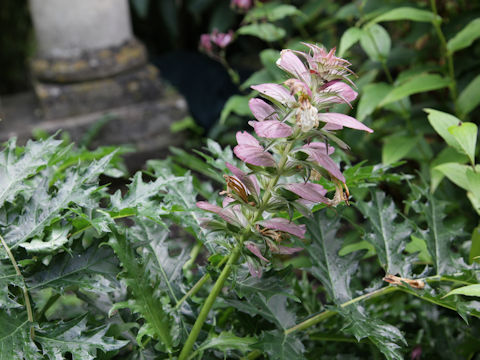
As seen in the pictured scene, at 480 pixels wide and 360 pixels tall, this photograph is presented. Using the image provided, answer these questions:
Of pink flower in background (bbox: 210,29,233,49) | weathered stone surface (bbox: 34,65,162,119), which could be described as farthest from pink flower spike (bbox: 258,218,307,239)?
weathered stone surface (bbox: 34,65,162,119)

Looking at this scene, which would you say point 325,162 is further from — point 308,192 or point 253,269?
point 253,269

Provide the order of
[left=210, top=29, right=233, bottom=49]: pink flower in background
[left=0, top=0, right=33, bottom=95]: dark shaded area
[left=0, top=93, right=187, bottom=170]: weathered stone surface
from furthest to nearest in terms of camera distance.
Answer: [left=0, top=0, right=33, bottom=95]: dark shaded area → [left=0, top=93, right=187, bottom=170]: weathered stone surface → [left=210, top=29, right=233, bottom=49]: pink flower in background

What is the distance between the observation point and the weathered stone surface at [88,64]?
3221mm

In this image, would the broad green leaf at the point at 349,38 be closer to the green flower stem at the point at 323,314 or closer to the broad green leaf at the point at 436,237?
the broad green leaf at the point at 436,237

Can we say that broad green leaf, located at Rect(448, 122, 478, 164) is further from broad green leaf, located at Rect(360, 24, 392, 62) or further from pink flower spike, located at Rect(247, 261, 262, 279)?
broad green leaf, located at Rect(360, 24, 392, 62)

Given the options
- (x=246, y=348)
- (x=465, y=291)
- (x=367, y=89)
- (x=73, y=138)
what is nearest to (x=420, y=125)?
(x=367, y=89)

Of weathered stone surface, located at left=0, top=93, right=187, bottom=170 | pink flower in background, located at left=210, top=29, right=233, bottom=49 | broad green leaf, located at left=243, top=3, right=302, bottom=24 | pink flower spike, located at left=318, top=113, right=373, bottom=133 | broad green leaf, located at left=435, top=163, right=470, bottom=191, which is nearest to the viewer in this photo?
pink flower spike, located at left=318, top=113, right=373, bottom=133

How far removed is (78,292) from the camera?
2.62 ft

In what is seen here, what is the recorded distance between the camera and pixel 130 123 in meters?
3.32

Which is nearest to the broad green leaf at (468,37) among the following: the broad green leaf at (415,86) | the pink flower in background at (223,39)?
the broad green leaf at (415,86)

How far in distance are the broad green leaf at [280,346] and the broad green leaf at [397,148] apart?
807mm

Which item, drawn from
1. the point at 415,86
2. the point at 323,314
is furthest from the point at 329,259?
the point at 415,86

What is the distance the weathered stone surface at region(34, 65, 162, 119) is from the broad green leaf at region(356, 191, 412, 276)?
2.73 metres

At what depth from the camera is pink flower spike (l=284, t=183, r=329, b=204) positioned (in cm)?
59
